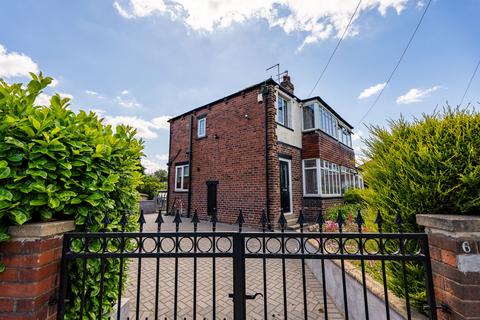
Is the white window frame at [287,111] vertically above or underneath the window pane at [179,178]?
above

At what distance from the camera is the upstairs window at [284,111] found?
9.61m

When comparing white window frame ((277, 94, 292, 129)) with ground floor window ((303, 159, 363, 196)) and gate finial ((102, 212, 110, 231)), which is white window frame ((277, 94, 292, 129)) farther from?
gate finial ((102, 212, 110, 231))

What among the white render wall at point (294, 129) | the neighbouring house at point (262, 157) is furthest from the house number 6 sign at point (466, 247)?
the white render wall at point (294, 129)

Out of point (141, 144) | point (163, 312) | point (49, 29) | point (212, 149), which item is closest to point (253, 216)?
point (212, 149)

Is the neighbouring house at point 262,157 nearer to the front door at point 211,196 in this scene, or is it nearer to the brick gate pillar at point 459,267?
the front door at point 211,196

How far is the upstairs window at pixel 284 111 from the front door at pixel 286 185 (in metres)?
1.96

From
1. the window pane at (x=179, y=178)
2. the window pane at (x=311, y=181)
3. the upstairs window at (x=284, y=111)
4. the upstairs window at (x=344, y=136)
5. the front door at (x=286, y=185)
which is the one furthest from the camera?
the upstairs window at (x=344, y=136)

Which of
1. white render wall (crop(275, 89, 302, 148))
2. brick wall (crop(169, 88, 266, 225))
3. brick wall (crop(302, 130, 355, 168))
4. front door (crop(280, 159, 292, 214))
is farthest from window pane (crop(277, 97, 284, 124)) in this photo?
front door (crop(280, 159, 292, 214))

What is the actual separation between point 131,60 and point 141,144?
6099 mm

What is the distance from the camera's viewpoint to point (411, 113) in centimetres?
207

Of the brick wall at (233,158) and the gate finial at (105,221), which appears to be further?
the brick wall at (233,158)

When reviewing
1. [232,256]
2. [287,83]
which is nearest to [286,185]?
[287,83]

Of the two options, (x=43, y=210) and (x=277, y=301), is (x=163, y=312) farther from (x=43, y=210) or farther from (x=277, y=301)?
(x=43, y=210)

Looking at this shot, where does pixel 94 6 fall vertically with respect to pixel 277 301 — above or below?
above
